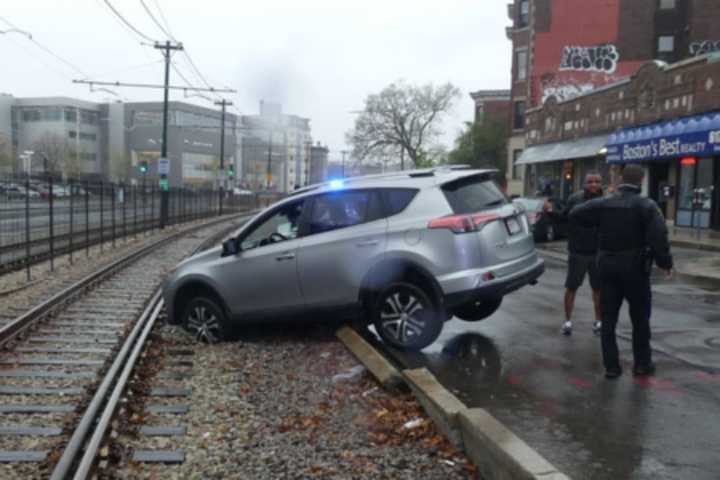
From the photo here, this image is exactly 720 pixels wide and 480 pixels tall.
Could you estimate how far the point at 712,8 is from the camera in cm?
3794

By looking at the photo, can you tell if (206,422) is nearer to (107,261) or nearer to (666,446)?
(666,446)

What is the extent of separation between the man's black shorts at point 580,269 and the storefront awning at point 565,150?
77.8ft

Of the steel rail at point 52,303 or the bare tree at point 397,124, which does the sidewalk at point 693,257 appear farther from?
the bare tree at point 397,124

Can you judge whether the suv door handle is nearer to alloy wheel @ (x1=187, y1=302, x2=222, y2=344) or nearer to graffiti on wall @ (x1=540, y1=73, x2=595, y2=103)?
alloy wheel @ (x1=187, y1=302, x2=222, y2=344)

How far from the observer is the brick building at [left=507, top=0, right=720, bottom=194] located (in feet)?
132

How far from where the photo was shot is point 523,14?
45531 millimetres

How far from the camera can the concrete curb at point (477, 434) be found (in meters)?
3.65

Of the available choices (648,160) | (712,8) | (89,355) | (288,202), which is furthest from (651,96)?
(89,355)

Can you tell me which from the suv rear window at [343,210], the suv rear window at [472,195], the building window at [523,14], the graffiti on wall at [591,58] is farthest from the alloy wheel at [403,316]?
the building window at [523,14]

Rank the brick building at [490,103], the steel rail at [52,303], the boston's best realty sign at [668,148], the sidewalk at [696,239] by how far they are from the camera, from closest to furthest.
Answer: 1. the steel rail at [52,303]
2. the sidewalk at [696,239]
3. the boston's best realty sign at [668,148]
4. the brick building at [490,103]

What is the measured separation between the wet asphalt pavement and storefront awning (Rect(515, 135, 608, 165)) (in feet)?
74.3

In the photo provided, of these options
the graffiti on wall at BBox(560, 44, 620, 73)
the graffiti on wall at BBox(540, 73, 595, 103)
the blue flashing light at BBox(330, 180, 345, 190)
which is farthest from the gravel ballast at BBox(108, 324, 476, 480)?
the graffiti on wall at BBox(560, 44, 620, 73)

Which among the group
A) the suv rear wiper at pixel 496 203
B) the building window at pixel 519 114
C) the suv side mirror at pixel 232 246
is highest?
the building window at pixel 519 114

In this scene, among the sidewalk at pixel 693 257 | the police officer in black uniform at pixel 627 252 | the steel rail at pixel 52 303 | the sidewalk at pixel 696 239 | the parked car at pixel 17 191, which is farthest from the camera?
the sidewalk at pixel 696 239
